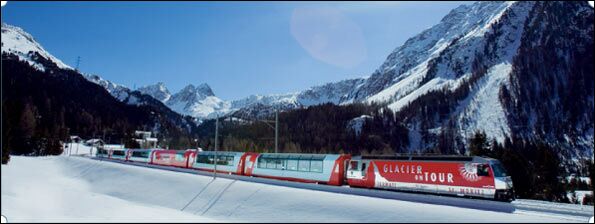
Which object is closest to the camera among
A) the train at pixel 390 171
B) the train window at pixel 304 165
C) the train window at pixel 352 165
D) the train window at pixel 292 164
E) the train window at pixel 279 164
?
the train at pixel 390 171

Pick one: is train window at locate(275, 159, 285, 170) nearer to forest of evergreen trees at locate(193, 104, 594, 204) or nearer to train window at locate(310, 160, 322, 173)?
train window at locate(310, 160, 322, 173)

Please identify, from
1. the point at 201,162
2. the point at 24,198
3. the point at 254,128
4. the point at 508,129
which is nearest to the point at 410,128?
the point at 508,129

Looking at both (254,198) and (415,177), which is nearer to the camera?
(415,177)

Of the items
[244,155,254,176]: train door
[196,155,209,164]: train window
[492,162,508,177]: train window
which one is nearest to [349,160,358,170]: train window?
[492,162,508,177]: train window

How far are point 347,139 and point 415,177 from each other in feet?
453

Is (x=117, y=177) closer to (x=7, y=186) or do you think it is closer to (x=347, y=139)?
(x=7, y=186)

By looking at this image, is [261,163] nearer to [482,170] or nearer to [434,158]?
[434,158]

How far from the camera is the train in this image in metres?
24.7

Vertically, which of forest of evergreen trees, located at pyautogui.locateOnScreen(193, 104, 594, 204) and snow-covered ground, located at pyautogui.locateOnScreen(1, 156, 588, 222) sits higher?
forest of evergreen trees, located at pyautogui.locateOnScreen(193, 104, 594, 204)

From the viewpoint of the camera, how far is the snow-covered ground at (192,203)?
1078 cm

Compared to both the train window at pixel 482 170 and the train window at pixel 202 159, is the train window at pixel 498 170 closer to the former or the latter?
the train window at pixel 482 170

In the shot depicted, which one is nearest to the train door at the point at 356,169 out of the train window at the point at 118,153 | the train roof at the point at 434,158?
the train roof at the point at 434,158

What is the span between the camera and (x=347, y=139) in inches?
6511

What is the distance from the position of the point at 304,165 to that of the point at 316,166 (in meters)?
1.52
